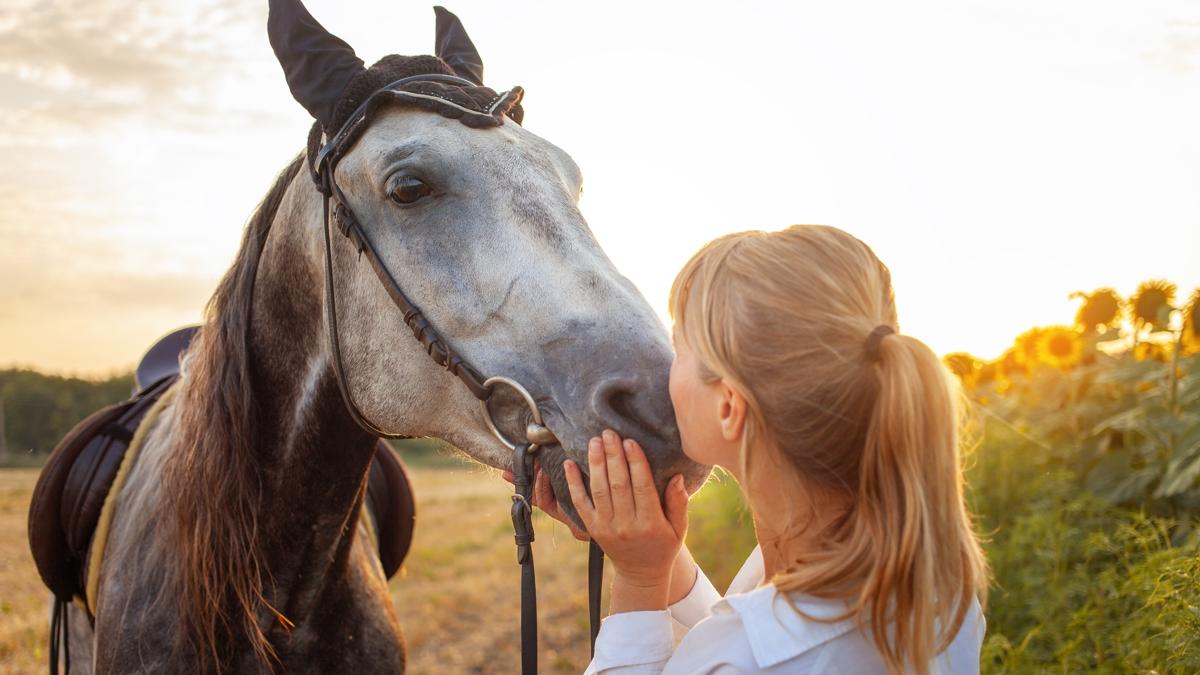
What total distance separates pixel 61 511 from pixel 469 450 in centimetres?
184

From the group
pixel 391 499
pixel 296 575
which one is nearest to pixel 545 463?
pixel 296 575

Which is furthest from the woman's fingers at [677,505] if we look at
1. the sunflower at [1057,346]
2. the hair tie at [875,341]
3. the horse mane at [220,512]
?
the sunflower at [1057,346]

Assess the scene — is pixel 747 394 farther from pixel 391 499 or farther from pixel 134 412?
pixel 134 412

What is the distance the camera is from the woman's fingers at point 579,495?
1.64m

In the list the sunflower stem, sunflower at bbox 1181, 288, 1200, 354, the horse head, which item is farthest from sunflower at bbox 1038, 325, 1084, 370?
the horse head

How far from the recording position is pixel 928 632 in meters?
1.35

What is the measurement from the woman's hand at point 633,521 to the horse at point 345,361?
8cm

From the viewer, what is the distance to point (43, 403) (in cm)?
1189

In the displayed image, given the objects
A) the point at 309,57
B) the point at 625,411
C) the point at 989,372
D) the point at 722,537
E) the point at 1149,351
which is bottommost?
the point at 722,537

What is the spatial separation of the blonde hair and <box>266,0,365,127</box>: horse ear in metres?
1.19

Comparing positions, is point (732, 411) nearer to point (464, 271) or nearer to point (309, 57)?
point (464, 271)

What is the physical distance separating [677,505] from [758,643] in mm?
330

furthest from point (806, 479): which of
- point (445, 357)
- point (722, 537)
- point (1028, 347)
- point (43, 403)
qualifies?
point (43, 403)

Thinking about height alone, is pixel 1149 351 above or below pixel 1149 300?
below
